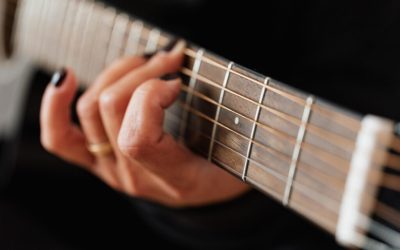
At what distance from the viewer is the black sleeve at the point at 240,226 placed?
749 mm

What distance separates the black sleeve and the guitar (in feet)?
0.57

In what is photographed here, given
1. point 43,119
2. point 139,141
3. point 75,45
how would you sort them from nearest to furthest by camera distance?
point 139,141
point 43,119
point 75,45

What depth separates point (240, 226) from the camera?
760 mm

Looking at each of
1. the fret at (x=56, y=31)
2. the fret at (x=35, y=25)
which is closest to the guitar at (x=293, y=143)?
the fret at (x=56, y=31)

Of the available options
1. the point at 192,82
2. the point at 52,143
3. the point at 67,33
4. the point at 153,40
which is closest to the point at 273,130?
the point at 192,82

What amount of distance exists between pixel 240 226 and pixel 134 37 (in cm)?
29

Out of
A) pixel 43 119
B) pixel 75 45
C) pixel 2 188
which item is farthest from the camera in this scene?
pixel 2 188

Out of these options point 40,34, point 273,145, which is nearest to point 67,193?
point 40,34

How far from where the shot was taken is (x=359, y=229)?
403 millimetres

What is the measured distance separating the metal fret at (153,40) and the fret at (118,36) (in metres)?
0.06

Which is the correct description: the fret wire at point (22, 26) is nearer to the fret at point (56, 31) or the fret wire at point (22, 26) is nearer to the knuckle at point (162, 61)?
the fret at point (56, 31)

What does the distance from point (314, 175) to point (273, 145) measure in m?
0.05

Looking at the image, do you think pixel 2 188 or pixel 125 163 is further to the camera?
pixel 2 188

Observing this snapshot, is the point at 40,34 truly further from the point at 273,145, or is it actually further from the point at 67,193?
the point at 273,145
